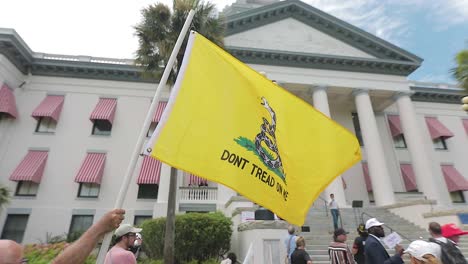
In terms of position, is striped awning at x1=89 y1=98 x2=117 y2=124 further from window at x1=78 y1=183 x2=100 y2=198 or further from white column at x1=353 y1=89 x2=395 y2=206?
white column at x1=353 y1=89 x2=395 y2=206

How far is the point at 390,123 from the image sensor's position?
968 inches

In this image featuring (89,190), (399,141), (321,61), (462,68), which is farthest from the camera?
(399,141)

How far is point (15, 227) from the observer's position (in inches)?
690

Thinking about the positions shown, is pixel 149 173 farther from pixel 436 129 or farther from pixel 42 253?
pixel 436 129

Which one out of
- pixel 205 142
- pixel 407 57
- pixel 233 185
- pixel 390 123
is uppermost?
pixel 407 57

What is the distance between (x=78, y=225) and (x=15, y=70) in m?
11.7

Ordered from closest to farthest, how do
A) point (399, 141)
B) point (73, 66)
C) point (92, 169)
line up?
1. point (92, 169)
2. point (73, 66)
3. point (399, 141)

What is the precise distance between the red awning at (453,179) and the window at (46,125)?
97.9 feet

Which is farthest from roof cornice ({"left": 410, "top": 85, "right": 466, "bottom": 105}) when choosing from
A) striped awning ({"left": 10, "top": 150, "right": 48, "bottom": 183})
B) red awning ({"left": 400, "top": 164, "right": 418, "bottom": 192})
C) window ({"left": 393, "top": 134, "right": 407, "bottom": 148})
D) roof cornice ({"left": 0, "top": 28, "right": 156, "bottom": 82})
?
striped awning ({"left": 10, "top": 150, "right": 48, "bottom": 183})

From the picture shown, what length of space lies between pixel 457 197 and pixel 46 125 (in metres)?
31.5

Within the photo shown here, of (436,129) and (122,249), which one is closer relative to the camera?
(122,249)

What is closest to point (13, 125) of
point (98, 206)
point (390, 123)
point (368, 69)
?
point (98, 206)

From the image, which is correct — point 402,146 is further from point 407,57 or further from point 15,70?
point 15,70

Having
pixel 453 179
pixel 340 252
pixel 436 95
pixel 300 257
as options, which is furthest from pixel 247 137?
pixel 436 95
